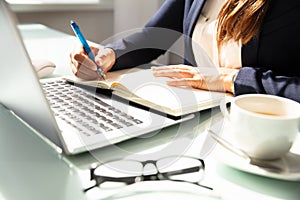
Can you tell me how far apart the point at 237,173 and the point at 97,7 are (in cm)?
220

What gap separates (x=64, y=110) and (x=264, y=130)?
0.34 m

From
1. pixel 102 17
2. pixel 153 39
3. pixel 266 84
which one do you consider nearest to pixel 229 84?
pixel 266 84

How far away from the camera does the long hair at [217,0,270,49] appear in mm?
848

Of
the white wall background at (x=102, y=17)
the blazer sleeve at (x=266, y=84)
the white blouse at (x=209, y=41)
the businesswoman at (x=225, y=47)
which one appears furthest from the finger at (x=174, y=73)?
the white wall background at (x=102, y=17)

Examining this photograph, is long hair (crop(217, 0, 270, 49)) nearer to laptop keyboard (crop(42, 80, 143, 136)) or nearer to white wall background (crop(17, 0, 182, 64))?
laptop keyboard (crop(42, 80, 143, 136))

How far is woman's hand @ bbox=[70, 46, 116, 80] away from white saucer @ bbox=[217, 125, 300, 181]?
15.6 inches

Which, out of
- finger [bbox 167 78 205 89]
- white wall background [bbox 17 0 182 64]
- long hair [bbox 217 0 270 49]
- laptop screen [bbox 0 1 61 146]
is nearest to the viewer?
laptop screen [bbox 0 1 61 146]

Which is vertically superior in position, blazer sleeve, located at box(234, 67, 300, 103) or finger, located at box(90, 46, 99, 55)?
finger, located at box(90, 46, 99, 55)

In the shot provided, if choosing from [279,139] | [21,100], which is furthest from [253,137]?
[21,100]

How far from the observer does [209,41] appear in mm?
1098

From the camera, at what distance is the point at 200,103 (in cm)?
62

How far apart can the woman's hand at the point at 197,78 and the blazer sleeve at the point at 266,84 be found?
0.02 meters

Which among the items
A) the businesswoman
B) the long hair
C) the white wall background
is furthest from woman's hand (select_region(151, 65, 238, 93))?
the white wall background

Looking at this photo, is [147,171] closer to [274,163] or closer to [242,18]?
[274,163]
